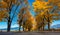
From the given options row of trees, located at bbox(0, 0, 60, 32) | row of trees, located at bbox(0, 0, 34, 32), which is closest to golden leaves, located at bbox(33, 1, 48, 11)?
row of trees, located at bbox(0, 0, 60, 32)

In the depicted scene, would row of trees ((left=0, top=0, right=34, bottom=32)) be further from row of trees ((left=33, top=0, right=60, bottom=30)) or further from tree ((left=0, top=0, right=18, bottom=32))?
row of trees ((left=33, top=0, right=60, bottom=30))

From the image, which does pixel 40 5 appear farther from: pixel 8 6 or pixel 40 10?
pixel 8 6

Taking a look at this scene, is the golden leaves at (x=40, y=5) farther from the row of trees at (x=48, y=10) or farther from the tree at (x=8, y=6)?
the tree at (x=8, y=6)

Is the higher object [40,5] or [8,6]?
[40,5]

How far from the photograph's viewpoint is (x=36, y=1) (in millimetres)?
21531

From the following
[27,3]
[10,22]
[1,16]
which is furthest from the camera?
[27,3]

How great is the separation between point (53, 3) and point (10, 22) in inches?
271

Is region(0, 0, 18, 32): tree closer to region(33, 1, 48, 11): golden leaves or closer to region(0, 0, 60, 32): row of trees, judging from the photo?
region(0, 0, 60, 32): row of trees

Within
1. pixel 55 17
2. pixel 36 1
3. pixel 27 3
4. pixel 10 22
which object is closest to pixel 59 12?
pixel 55 17

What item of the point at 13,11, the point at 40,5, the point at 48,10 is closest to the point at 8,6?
the point at 13,11

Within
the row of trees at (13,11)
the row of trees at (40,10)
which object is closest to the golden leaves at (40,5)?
the row of trees at (40,10)

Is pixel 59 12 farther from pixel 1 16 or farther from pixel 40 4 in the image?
pixel 1 16

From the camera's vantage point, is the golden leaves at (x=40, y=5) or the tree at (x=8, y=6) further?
the golden leaves at (x=40, y=5)

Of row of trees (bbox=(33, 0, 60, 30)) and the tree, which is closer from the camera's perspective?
the tree
